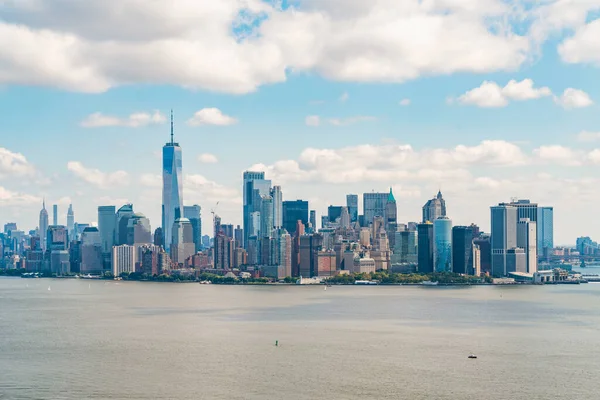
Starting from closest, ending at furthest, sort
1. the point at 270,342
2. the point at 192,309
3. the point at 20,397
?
the point at 20,397 < the point at 270,342 < the point at 192,309

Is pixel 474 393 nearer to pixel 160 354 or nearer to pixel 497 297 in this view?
pixel 160 354

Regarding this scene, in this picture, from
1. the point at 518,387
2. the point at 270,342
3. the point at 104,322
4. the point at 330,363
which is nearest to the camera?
the point at 518,387

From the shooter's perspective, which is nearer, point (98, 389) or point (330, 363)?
point (98, 389)

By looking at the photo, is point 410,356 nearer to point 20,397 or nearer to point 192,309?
point 20,397

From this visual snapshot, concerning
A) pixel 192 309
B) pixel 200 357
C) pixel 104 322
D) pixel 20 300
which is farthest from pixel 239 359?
pixel 20 300

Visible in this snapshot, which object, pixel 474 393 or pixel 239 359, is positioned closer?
pixel 474 393

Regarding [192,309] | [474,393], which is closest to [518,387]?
[474,393]
